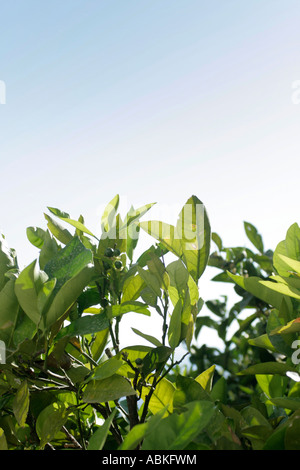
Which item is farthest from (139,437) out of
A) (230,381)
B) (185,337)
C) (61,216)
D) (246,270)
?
(230,381)

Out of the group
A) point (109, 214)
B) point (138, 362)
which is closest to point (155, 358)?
point (138, 362)

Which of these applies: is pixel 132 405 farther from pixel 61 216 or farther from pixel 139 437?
pixel 61 216

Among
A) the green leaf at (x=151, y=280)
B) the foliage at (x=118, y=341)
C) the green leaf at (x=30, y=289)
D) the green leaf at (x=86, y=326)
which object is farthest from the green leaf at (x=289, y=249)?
the green leaf at (x=30, y=289)

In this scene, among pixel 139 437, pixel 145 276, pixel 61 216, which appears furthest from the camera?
pixel 61 216

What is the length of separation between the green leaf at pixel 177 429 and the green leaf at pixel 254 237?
4.83 feet

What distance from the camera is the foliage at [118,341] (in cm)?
69

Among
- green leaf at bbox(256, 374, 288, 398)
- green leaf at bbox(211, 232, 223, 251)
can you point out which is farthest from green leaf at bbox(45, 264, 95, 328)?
green leaf at bbox(211, 232, 223, 251)

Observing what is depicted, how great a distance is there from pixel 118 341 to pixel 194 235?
0.85 ft

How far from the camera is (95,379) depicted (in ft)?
2.44

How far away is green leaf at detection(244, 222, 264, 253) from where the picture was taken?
197 cm

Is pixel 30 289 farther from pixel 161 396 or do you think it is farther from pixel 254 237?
pixel 254 237

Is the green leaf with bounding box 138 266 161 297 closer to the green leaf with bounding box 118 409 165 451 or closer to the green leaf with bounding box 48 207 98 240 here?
the green leaf with bounding box 48 207 98 240

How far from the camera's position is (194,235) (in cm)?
89
